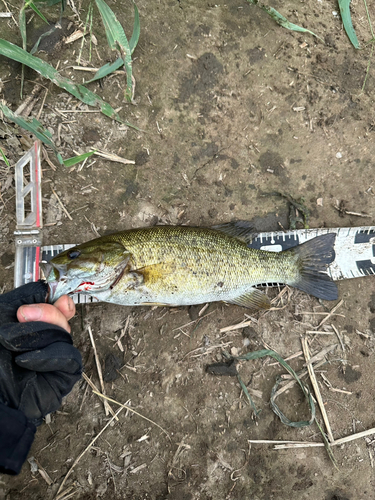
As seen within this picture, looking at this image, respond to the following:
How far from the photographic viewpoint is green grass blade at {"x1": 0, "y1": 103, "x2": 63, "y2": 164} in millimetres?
3492

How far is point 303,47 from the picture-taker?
170 inches

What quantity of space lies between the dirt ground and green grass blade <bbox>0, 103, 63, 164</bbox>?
263 mm

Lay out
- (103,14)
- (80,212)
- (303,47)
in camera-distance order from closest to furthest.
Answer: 1. (103,14)
2. (80,212)
3. (303,47)

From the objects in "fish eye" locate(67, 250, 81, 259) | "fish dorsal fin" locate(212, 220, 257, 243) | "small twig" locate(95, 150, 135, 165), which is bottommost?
"fish dorsal fin" locate(212, 220, 257, 243)

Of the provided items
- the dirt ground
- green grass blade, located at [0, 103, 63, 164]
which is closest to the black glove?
the dirt ground

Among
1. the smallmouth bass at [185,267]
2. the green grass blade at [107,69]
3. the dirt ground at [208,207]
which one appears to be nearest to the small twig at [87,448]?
the dirt ground at [208,207]

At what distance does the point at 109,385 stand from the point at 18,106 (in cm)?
345

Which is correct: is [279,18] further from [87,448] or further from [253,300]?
[87,448]

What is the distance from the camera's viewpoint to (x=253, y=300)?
12.6ft

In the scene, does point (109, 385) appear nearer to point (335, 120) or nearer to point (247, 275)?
point (247, 275)

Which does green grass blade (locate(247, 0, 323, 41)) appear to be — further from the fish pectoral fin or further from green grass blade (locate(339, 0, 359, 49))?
the fish pectoral fin

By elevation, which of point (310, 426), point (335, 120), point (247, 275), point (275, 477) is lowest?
point (275, 477)

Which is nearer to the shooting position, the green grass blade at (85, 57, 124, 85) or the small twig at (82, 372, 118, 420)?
the small twig at (82, 372, 118, 420)

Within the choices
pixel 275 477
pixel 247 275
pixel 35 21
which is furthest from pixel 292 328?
pixel 35 21
